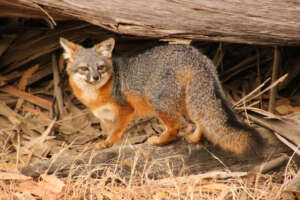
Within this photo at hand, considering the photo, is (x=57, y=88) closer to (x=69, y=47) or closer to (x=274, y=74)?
(x=69, y=47)

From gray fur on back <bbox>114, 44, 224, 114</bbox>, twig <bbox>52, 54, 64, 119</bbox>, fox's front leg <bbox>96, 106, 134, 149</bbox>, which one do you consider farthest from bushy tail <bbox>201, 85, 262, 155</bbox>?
twig <bbox>52, 54, 64, 119</bbox>

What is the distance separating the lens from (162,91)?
4035 millimetres

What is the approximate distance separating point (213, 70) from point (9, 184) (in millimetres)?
2533

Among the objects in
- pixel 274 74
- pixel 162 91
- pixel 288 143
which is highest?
pixel 274 74

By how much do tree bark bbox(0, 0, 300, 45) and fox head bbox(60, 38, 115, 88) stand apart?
70cm

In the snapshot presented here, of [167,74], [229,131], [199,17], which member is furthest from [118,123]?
[199,17]

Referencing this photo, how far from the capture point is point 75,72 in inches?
181

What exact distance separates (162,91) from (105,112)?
1083mm

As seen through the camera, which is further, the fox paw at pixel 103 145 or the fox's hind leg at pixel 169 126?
the fox paw at pixel 103 145

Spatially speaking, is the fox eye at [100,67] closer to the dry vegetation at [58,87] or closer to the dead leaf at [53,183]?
the dry vegetation at [58,87]

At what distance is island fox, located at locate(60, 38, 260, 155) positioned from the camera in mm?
3689

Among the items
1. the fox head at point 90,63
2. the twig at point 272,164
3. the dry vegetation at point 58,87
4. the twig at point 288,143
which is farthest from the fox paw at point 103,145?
the twig at point 288,143

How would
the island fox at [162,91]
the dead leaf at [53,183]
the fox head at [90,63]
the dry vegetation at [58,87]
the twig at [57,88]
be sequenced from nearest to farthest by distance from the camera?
the dead leaf at [53,183] < the island fox at [162,91] < the fox head at [90,63] < the dry vegetation at [58,87] < the twig at [57,88]

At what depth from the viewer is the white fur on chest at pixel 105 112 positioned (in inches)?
184
